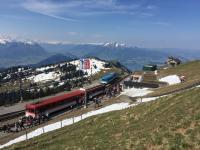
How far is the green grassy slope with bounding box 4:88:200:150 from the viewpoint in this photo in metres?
22.6

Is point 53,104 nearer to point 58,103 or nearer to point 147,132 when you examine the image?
point 58,103

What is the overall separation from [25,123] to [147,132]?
40393 mm

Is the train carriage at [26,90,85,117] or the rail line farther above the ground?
the train carriage at [26,90,85,117]

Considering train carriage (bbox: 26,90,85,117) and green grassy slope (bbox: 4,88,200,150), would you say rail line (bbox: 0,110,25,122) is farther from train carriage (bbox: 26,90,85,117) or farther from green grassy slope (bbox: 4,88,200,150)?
green grassy slope (bbox: 4,88,200,150)

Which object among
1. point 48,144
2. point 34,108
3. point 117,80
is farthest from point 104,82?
point 48,144

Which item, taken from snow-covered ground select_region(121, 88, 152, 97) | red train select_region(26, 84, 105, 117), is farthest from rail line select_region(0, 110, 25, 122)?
snow-covered ground select_region(121, 88, 152, 97)

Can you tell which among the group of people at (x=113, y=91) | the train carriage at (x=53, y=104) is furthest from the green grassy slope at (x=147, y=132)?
the group of people at (x=113, y=91)

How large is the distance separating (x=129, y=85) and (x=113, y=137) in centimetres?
6556

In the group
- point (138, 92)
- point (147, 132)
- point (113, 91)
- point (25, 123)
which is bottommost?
point (25, 123)

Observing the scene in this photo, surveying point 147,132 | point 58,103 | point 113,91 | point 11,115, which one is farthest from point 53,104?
point 147,132

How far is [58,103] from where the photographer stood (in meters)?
73.3

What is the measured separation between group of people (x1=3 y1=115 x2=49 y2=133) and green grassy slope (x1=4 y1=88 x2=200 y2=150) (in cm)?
2276

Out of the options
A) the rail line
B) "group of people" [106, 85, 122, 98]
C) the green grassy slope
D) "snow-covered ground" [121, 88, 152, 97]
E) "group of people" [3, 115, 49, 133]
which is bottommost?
the rail line

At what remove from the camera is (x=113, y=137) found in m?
28.7
